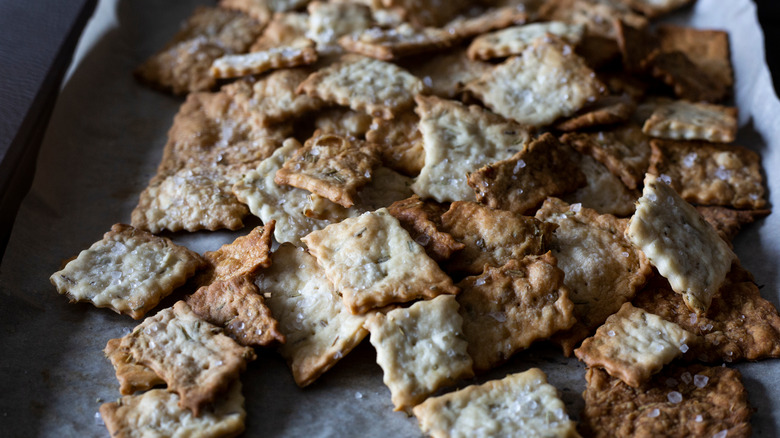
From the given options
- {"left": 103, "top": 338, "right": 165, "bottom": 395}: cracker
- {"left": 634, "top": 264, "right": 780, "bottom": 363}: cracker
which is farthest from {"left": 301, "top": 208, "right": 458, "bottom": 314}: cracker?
{"left": 634, "top": 264, "right": 780, "bottom": 363}: cracker

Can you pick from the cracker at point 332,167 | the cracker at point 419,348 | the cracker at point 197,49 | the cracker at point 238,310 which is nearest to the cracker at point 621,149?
the cracker at point 332,167

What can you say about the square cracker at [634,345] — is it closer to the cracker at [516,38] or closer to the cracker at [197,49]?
the cracker at [516,38]

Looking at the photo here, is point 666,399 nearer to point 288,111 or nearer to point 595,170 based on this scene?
point 595,170

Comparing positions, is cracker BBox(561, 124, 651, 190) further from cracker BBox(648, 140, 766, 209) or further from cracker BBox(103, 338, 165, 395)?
cracker BBox(103, 338, 165, 395)

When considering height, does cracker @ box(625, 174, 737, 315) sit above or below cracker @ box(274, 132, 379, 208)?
below

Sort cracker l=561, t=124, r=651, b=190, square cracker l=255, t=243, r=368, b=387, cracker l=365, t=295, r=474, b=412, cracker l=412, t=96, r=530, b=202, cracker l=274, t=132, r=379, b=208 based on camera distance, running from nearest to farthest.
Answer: cracker l=365, t=295, r=474, b=412 < square cracker l=255, t=243, r=368, b=387 < cracker l=274, t=132, r=379, b=208 < cracker l=412, t=96, r=530, b=202 < cracker l=561, t=124, r=651, b=190
